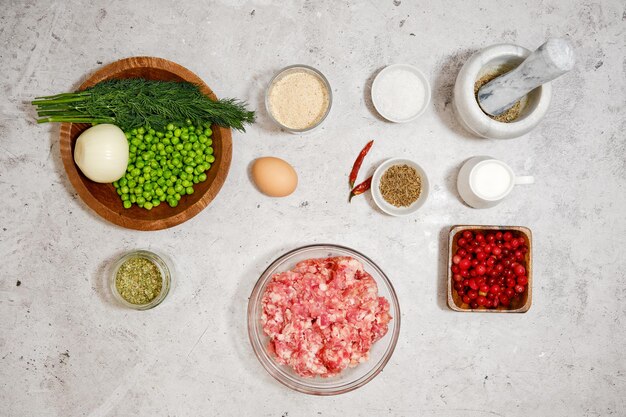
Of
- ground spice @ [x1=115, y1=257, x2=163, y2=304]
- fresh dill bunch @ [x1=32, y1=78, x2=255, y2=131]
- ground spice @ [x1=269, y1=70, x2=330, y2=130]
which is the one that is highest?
ground spice @ [x1=269, y1=70, x2=330, y2=130]

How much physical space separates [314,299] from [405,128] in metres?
0.76

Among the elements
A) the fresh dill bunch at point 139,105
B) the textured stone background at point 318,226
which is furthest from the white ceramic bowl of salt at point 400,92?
the fresh dill bunch at point 139,105

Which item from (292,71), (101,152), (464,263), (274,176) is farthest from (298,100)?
(464,263)

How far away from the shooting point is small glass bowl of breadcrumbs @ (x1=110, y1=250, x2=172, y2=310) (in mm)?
1866

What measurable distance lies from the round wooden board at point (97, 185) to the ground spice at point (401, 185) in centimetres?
59

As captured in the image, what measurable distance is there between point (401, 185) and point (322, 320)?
58 cm

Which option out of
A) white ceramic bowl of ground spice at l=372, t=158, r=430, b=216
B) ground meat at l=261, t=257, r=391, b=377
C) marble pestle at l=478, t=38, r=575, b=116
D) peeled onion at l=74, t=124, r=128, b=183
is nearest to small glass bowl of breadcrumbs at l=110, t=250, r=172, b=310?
peeled onion at l=74, t=124, r=128, b=183

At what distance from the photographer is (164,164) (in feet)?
6.24

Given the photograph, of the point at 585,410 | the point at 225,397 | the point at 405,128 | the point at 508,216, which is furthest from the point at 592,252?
the point at 225,397

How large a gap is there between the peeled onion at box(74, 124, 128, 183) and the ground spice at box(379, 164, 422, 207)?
0.95m

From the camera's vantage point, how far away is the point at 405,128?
1.99 m

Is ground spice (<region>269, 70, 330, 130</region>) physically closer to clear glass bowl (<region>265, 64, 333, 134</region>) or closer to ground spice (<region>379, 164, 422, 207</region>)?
clear glass bowl (<region>265, 64, 333, 134</region>)

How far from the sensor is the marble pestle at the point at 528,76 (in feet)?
4.84

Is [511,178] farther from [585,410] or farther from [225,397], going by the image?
[225,397]
